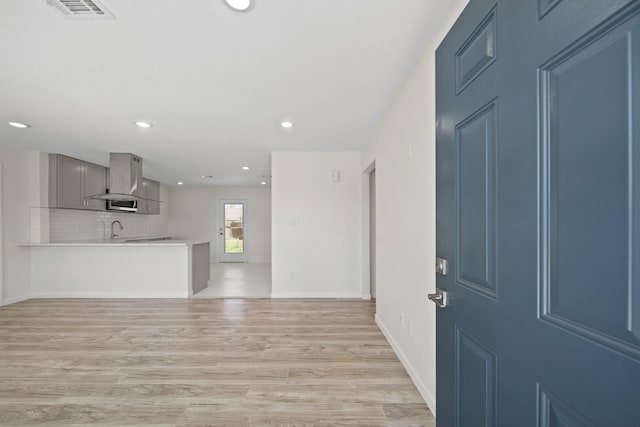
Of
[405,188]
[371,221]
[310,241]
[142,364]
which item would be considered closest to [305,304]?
[310,241]

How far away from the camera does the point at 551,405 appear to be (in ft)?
2.14

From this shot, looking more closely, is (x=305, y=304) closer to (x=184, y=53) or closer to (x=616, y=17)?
(x=184, y=53)

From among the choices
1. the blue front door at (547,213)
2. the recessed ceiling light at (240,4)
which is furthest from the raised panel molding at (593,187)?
the recessed ceiling light at (240,4)

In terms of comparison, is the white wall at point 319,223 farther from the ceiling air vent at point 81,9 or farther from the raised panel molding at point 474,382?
the raised panel molding at point 474,382

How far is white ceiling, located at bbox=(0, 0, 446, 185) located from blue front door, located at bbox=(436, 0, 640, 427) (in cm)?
95

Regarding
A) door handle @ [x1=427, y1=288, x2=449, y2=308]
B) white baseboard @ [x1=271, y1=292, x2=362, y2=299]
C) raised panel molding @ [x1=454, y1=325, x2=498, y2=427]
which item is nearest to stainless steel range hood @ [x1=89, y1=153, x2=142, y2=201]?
white baseboard @ [x1=271, y1=292, x2=362, y2=299]

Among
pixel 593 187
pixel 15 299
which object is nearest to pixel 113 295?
pixel 15 299

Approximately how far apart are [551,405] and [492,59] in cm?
92

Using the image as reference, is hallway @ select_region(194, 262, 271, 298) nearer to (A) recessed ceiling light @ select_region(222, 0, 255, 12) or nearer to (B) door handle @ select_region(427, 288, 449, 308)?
(B) door handle @ select_region(427, 288, 449, 308)

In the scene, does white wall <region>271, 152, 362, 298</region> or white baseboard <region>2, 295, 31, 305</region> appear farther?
white wall <region>271, 152, 362, 298</region>

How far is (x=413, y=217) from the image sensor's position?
2152 mm

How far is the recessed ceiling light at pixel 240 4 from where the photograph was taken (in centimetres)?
144

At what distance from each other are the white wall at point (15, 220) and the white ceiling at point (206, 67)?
79 centimetres

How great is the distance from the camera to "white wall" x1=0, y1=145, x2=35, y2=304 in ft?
13.8
